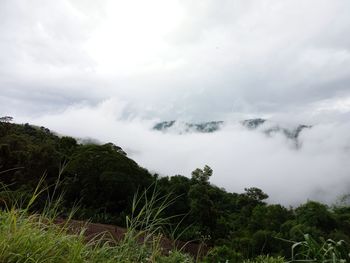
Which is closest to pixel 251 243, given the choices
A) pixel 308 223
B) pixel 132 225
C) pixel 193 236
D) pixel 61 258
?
pixel 308 223

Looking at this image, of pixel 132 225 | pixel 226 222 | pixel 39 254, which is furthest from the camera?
pixel 226 222

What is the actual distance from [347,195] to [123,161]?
70.1 feet

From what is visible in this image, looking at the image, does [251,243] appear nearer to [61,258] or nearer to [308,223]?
[308,223]

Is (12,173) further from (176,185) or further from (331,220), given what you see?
(331,220)

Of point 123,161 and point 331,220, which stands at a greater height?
point 123,161

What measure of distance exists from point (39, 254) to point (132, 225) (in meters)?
1.02

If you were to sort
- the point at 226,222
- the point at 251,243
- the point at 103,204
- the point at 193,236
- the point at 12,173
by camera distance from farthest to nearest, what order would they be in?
the point at 12,173
the point at 103,204
the point at 226,222
the point at 193,236
the point at 251,243

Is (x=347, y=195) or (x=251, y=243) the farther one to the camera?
(x=347, y=195)

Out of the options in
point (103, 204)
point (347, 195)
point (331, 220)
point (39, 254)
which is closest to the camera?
point (39, 254)

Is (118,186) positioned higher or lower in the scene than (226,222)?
higher

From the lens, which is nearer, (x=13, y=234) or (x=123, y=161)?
(x=13, y=234)

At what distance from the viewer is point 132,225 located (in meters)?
3.82

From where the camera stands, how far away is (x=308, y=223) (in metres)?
9.04

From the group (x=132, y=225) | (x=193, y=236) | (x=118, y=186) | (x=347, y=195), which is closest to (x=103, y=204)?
(x=118, y=186)
